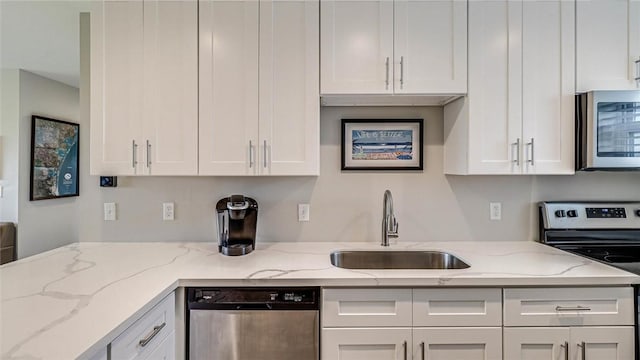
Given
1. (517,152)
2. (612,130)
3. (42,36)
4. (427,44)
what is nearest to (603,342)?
(517,152)

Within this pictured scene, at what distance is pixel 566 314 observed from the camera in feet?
4.98

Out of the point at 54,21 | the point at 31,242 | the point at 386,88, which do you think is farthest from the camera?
the point at 31,242

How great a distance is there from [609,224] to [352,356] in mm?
1816

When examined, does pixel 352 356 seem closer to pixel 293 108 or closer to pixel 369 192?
pixel 369 192

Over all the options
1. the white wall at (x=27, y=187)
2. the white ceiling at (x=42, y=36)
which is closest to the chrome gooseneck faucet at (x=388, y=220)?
the white ceiling at (x=42, y=36)

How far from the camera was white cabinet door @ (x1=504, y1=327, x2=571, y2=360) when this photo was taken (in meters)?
1.51

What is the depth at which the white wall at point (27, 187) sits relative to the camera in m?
3.96

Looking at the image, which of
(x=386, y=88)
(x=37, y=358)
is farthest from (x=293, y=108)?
(x=37, y=358)

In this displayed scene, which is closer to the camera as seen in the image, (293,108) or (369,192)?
(293,108)

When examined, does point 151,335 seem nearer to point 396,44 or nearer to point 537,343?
point 537,343

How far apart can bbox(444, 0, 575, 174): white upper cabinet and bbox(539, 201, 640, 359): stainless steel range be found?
397 mm

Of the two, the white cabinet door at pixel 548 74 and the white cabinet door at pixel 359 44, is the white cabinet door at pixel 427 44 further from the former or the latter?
the white cabinet door at pixel 548 74

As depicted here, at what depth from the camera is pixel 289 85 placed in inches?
72.9

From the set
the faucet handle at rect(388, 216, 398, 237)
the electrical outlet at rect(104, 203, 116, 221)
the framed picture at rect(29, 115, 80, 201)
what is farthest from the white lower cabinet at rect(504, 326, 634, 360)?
the framed picture at rect(29, 115, 80, 201)
